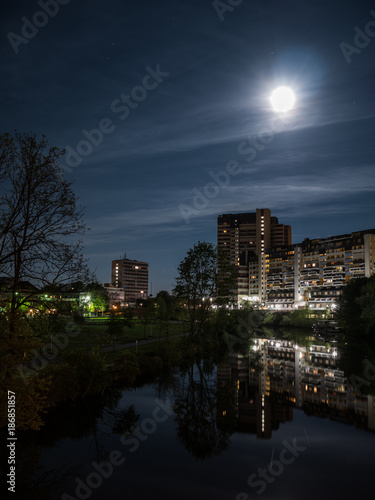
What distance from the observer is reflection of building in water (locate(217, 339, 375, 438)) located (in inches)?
1096

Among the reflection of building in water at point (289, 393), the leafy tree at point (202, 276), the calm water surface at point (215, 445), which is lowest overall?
the reflection of building in water at point (289, 393)

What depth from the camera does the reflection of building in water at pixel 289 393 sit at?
2784 cm

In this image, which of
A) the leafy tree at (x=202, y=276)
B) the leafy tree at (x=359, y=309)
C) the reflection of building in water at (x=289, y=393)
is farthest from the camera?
the leafy tree at (x=359, y=309)

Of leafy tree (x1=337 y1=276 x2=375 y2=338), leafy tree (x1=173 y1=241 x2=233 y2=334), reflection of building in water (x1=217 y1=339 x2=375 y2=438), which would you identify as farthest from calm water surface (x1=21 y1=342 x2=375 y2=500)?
leafy tree (x1=337 y1=276 x2=375 y2=338)

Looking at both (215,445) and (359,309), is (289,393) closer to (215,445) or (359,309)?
(215,445)

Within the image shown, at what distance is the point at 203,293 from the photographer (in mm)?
58375

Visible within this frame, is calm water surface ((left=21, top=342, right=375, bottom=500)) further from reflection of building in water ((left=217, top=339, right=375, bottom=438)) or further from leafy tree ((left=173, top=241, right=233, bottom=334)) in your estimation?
leafy tree ((left=173, top=241, right=233, bottom=334))

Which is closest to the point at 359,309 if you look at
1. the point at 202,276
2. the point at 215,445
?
the point at 202,276

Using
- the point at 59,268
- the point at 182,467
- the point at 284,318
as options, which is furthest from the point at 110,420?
the point at 284,318

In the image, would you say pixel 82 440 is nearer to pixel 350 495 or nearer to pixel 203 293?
pixel 350 495

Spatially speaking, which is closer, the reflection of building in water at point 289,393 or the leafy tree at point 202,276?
the reflection of building in water at point 289,393

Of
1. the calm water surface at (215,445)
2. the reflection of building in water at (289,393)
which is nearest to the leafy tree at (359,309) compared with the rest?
the reflection of building in water at (289,393)

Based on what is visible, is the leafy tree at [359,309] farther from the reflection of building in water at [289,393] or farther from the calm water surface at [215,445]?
the calm water surface at [215,445]

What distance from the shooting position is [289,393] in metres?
36.0
